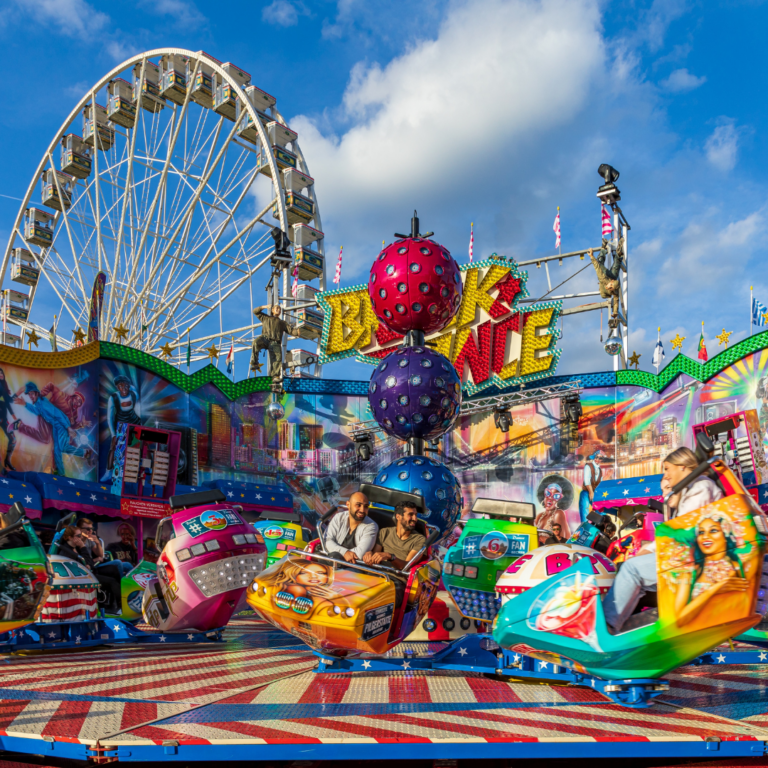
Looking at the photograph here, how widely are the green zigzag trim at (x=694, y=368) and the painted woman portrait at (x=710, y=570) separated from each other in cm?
1526

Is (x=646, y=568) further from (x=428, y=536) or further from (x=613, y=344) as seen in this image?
(x=613, y=344)

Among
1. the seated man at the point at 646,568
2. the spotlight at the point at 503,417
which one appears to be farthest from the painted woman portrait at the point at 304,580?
the spotlight at the point at 503,417

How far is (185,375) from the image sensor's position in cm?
1845

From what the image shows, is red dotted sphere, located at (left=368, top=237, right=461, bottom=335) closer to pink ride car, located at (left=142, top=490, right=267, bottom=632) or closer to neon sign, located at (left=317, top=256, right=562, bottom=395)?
pink ride car, located at (left=142, top=490, right=267, bottom=632)

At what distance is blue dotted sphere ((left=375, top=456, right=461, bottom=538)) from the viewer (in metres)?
7.14

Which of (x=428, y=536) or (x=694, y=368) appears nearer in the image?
(x=428, y=536)

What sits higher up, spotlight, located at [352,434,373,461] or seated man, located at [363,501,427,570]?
spotlight, located at [352,434,373,461]

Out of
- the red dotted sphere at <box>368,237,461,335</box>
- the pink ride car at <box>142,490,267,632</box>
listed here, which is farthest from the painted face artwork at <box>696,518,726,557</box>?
the red dotted sphere at <box>368,237,461,335</box>

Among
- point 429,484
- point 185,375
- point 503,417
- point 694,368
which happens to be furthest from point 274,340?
point 429,484

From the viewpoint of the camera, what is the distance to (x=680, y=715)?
355 cm

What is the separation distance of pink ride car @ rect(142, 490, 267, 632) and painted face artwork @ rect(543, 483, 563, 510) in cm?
1367

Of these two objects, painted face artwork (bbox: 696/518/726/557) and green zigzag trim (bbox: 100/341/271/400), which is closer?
painted face artwork (bbox: 696/518/726/557)

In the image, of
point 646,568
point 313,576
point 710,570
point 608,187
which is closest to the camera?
point 710,570

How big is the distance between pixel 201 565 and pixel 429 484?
220 cm
